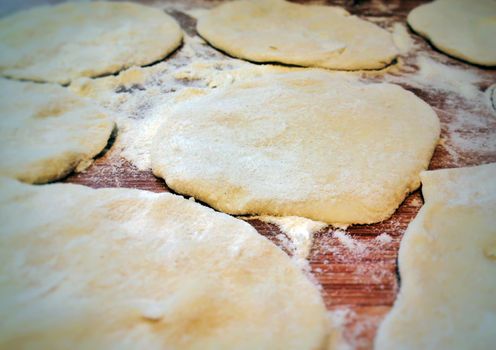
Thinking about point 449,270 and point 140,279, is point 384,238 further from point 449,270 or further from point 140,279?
point 140,279

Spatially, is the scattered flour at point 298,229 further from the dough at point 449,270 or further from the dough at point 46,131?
the dough at point 46,131

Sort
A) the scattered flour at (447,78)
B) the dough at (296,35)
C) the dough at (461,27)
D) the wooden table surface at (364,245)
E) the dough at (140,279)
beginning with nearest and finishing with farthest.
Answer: the dough at (140,279)
the wooden table surface at (364,245)
the scattered flour at (447,78)
the dough at (296,35)
the dough at (461,27)

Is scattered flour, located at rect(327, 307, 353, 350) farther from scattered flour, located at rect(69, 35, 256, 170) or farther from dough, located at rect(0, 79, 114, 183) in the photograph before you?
dough, located at rect(0, 79, 114, 183)

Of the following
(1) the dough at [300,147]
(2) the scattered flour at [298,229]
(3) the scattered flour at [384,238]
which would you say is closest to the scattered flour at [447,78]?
(1) the dough at [300,147]

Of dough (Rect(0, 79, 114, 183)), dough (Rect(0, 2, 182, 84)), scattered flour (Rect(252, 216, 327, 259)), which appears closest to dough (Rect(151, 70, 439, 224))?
scattered flour (Rect(252, 216, 327, 259))

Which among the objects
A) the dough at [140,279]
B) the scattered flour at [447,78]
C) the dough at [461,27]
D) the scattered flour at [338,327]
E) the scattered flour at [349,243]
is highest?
the dough at [461,27]
